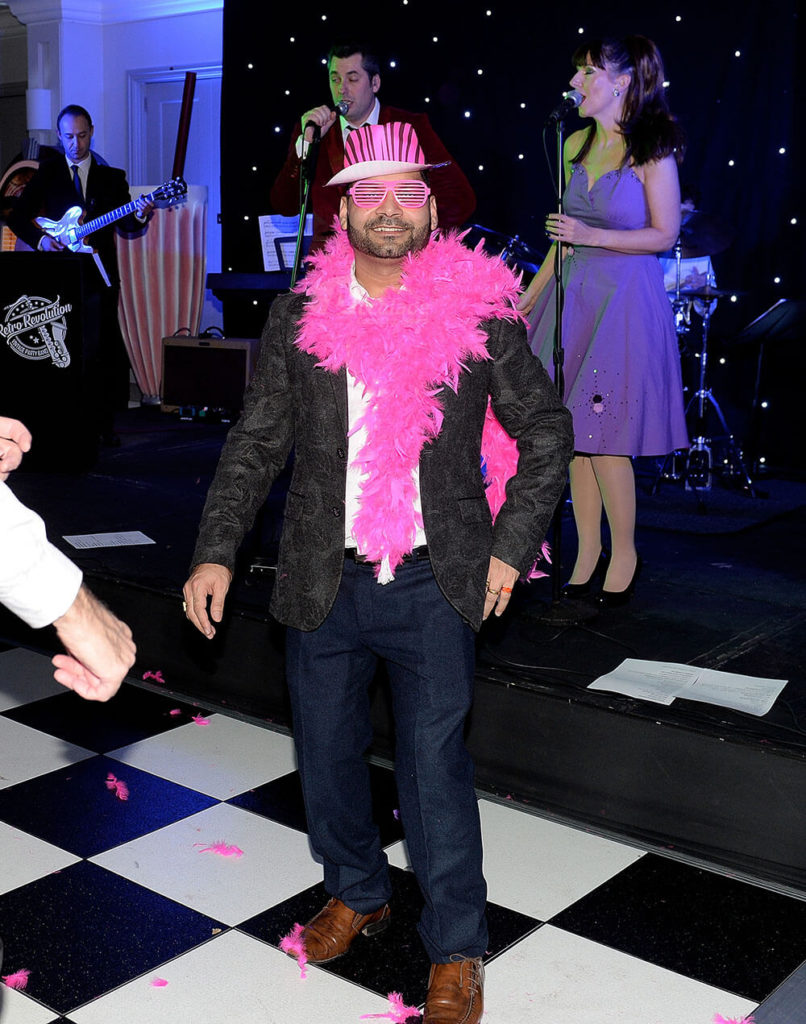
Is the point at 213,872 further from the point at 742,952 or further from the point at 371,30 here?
the point at 371,30

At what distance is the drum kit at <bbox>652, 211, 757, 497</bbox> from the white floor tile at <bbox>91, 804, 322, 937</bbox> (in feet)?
9.78

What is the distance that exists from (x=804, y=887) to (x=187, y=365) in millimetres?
5387

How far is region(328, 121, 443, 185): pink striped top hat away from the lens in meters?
1.81

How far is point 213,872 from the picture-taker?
2.28 metres

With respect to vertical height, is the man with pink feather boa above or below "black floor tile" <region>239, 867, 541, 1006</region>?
above

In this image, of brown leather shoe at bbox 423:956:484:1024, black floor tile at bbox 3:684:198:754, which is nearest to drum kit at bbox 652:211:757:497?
black floor tile at bbox 3:684:198:754

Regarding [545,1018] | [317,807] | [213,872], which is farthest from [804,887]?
[213,872]

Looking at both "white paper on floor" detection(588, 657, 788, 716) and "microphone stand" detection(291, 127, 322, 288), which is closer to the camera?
"white paper on floor" detection(588, 657, 788, 716)

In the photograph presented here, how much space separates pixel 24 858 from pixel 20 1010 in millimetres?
518

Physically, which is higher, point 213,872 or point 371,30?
point 371,30

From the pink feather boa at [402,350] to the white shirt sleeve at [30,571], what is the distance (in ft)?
2.22

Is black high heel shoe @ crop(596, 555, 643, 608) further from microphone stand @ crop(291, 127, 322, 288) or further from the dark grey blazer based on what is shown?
the dark grey blazer

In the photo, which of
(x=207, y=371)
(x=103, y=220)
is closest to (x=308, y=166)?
(x=103, y=220)

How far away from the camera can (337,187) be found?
3.23m
